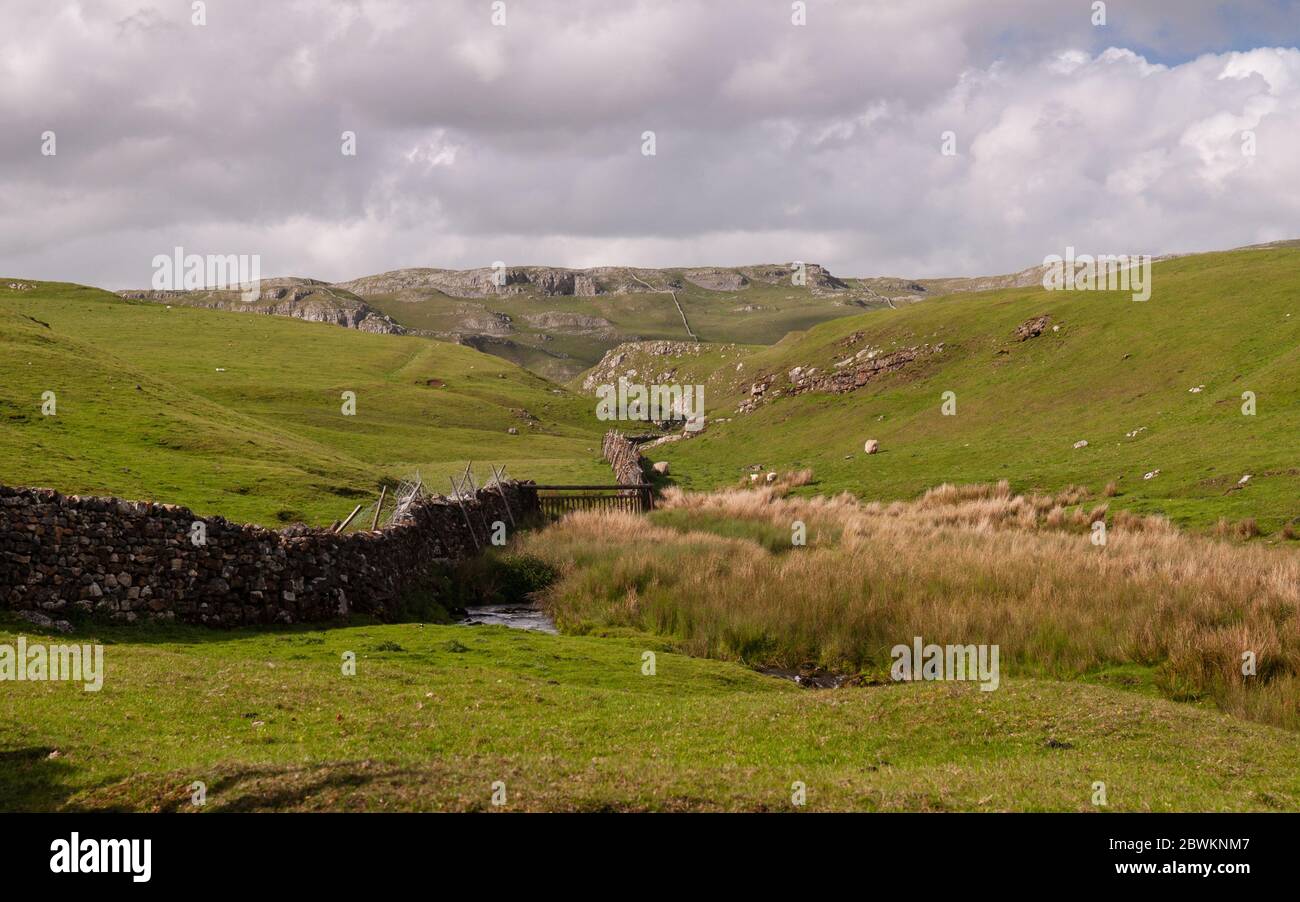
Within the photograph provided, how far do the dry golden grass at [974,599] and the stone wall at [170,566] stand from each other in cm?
560

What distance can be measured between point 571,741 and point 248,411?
6925cm

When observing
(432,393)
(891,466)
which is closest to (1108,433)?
(891,466)

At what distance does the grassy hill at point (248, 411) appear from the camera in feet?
105

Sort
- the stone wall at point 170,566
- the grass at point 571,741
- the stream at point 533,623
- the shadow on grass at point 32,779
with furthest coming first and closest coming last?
the stream at point 533,623, the stone wall at point 170,566, the grass at point 571,741, the shadow on grass at point 32,779

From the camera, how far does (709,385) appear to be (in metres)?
133

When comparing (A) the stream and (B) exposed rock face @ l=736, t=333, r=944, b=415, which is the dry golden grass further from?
(B) exposed rock face @ l=736, t=333, r=944, b=415

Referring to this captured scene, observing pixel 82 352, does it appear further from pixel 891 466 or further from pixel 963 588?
pixel 963 588

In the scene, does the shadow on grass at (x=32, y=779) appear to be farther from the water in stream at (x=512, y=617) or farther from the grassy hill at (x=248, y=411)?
the grassy hill at (x=248, y=411)

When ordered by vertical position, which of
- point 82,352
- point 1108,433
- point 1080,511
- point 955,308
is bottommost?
point 1080,511

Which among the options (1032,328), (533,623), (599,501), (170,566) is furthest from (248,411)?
(1032,328)

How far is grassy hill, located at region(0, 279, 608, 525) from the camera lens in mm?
32125

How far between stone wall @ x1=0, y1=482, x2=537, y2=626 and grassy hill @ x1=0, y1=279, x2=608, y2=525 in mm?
8361

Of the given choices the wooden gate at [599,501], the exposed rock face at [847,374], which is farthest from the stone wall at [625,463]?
the exposed rock face at [847,374]
